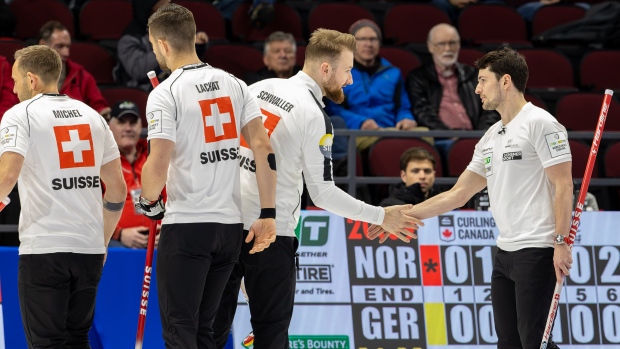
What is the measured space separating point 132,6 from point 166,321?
5.38 metres

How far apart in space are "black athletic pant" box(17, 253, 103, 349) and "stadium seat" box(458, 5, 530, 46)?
22.3 ft

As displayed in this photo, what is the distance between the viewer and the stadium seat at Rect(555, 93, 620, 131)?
30.8ft

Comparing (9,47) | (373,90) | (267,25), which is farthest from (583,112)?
(9,47)

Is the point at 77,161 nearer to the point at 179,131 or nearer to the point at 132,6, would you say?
the point at 179,131

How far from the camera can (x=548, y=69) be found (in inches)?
398

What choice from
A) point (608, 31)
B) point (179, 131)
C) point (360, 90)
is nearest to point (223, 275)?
point (179, 131)

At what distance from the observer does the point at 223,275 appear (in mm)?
4652

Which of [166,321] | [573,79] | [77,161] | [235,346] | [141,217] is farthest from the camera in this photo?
[573,79]

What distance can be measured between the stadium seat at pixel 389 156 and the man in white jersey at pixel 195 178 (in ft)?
12.3

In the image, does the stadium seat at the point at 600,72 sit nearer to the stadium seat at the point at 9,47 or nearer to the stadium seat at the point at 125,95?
the stadium seat at the point at 125,95

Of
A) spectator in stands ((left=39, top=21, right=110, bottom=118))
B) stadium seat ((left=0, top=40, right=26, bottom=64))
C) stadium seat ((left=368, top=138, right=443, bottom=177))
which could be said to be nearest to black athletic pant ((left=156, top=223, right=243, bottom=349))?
spectator in stands ((left=39, top=21, right=110, bottom=118))

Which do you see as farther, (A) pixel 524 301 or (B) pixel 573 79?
(B) pixel 573 79

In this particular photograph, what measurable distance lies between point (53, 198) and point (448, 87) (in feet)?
17.5

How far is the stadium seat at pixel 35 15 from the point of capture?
31.0ft
